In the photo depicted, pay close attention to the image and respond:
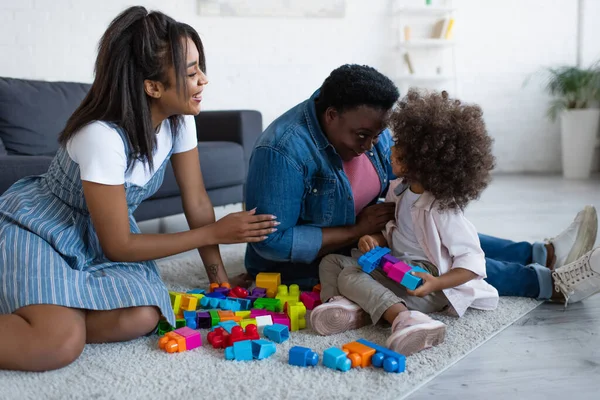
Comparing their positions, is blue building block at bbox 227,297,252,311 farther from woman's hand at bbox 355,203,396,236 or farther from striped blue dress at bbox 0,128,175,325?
woman's hand at bbox 355,203,396,236

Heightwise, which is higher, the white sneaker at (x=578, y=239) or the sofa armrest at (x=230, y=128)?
the sofa armrest at (x=230, y=128)

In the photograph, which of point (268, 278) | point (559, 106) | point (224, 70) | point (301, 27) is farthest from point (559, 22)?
point (268, 278)

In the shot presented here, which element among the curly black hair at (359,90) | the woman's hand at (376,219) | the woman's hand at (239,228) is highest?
the curly black hair at (359,90)

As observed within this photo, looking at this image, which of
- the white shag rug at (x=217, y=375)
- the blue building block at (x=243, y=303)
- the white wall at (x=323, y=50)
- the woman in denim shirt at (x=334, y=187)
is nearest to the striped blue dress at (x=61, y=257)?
the white shag rug at (x=217, y=375)

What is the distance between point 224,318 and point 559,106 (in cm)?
442

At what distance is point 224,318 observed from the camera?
1574 millimetres

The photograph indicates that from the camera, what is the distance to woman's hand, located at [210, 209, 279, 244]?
1.61 meters

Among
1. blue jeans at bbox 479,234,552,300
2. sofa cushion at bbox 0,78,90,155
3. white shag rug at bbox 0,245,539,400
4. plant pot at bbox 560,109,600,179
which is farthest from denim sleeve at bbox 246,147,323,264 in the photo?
plant pot at bbox 560,109,600,179

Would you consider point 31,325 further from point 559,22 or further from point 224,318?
point 559,22

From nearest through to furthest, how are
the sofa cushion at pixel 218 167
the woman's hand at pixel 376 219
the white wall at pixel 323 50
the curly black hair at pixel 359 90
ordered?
the curly black hair at pixel 359 90 < the woman's hand at pixel 376 219 < the sofa cushion at pixel 218 167 < the white wall at pixel 323 50

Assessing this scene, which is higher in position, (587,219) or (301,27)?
(301,27)

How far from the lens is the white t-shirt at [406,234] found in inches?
65.0

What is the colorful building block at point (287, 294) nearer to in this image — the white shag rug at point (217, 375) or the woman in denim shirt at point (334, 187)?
the woman in denim shirt at point (334, 187)

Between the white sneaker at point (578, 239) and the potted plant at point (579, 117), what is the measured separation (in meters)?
3.36
